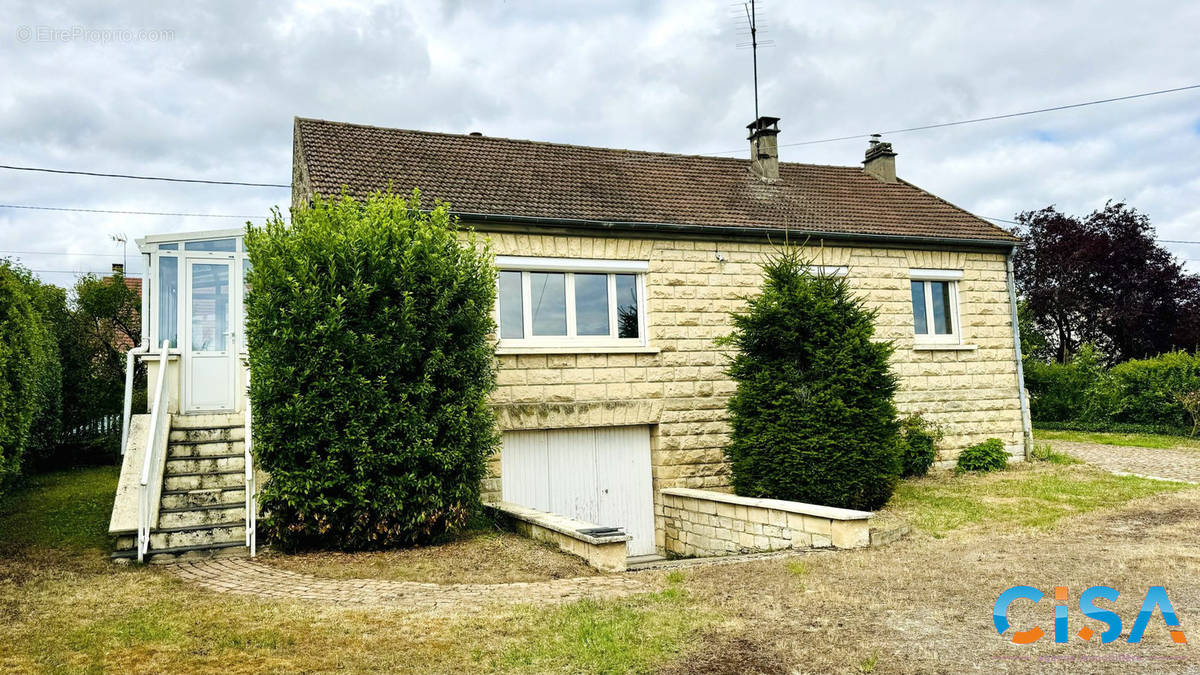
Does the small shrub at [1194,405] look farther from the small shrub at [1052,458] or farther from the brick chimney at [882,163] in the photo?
the brick chimney at [882,163]

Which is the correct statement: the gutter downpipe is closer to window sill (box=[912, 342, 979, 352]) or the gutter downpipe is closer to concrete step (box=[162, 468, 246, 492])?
window sill (box=[912, 342, 979, 352])

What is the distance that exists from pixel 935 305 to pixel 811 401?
5521 mm

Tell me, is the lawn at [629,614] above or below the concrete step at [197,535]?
below

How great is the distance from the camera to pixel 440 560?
837 centimetres

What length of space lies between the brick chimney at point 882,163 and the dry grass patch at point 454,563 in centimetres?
1208

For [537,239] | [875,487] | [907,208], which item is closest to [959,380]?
[907,208]

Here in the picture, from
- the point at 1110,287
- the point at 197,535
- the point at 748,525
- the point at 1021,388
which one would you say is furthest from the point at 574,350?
the point at 1110,287

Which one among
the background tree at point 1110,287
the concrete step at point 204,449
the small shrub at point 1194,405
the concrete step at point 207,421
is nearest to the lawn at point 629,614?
the concrete step at point 204,449

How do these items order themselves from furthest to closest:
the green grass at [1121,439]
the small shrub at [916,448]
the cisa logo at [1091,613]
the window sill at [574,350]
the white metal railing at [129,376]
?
1. the green grass at [1121,439]
2. the small shrub at [916,448]
3. the window sill at [574,350]
4. the white metal railing at [129,376]
5. the cisa logo at [1091,613]

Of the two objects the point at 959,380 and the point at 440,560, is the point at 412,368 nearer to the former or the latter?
the point at 440,560

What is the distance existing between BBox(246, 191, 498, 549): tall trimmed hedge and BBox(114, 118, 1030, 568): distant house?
1.50 metres

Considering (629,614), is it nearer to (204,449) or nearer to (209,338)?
(204,449)

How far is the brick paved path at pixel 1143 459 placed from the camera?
1388 centimetres

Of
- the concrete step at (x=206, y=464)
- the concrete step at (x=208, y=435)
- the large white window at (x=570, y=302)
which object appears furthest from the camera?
the large white window at (x=570, y=302)
